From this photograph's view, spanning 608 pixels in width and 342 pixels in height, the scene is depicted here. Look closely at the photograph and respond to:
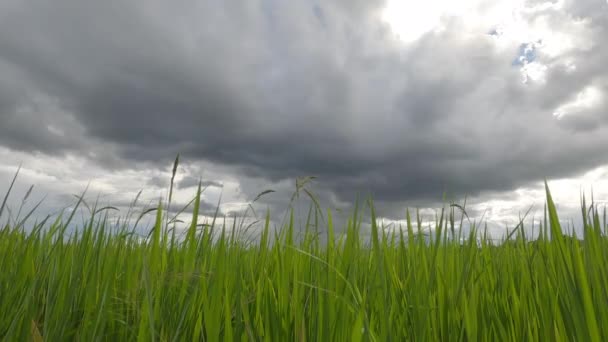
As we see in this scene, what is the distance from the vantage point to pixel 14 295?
2182mm

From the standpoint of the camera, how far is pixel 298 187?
191 cm

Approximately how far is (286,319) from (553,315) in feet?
3.70

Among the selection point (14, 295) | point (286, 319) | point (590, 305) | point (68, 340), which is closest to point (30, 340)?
point (68, 340)

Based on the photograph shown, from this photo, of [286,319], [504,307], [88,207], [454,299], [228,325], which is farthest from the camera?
[88,207]

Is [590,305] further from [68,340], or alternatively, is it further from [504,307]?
[68,340]

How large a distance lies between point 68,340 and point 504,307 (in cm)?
225

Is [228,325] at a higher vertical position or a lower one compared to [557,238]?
lower

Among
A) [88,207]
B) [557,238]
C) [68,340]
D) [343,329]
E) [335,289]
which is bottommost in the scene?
[68,340]

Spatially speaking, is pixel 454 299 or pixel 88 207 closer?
pixel 454 299

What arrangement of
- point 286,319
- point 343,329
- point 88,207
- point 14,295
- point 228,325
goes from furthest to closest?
point 88,207 < point 14,295 < point 286,319 < point 343,329 < point 228,325

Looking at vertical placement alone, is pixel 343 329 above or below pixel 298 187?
below

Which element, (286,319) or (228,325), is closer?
(228,325)

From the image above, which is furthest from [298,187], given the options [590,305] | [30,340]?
[30,340]

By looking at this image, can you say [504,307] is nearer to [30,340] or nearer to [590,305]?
[590,305]
